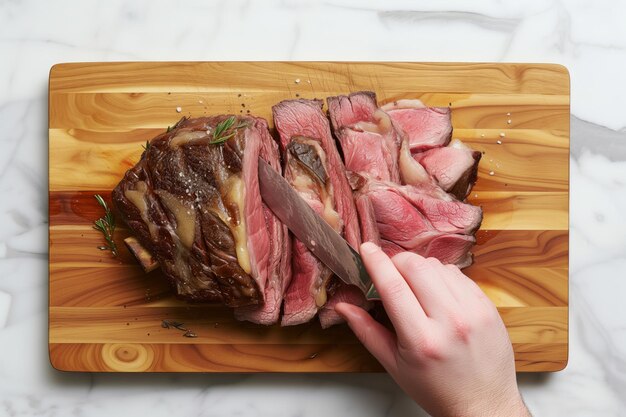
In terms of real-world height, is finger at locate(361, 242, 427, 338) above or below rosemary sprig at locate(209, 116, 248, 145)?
below

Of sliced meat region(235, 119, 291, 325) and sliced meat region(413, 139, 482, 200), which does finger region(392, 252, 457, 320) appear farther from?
sliced meat region(235, 119, 291, 325)

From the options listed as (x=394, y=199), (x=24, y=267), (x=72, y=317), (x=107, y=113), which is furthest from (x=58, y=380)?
(x=394, y=199)

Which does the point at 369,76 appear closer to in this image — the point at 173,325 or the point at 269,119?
the point at 269,119

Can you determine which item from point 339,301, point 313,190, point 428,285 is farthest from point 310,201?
point 428,285

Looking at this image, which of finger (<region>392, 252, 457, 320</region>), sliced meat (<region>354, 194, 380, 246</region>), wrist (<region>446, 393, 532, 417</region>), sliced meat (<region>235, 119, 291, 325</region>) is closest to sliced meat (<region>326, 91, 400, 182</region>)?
sliced meat (<region>354, 194, 380, 246</region>)

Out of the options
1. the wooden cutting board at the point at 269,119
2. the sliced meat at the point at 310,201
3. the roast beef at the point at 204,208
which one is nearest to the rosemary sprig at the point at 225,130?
the roast beef at the point at 204,208

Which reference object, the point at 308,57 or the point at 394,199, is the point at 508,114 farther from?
the point at 308,57

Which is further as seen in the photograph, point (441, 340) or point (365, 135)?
point (365, 135)
